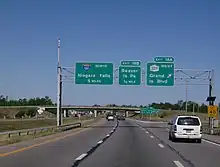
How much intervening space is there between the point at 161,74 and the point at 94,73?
25.7ft

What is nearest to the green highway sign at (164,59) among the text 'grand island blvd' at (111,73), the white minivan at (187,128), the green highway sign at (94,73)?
the text 'grand island blvd' at (111,73)

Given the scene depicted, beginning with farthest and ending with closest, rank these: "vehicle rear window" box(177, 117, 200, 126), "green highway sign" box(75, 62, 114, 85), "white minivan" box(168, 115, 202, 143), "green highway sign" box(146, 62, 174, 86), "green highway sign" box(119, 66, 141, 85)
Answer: "green highway sign" box(119, 66, 141, 85) → "green highway sign" box(146, 62, 174, 86) → "green highway sign" box(75, 62, 114, 85) → "vehicle rear window" box(177, 117, 200, 126) → "white minivan" box(168, 115, 202, 143)

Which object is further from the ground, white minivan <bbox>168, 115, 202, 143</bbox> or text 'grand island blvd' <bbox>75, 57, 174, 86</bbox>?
text 'grand island blvd' <bbox>75, 57, 174, 86</bbox>

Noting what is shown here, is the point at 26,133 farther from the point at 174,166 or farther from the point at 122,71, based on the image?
the point at 174,166

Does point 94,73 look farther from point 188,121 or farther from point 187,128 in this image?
point 187,128

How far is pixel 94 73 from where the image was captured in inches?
1989

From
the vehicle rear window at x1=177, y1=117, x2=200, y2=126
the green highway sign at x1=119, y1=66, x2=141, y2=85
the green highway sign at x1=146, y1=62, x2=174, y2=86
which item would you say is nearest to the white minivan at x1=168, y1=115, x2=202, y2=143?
the vehicle rear window at x1=177, y1=117, x2=200, y2=126

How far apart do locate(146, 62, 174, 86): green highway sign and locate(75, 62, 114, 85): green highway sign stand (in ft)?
15.4

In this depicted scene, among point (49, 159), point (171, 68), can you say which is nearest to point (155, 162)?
point (49, 159)

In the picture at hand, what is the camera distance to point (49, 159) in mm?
16312

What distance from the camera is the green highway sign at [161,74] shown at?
50688mm

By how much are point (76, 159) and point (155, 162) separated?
2.97 meters

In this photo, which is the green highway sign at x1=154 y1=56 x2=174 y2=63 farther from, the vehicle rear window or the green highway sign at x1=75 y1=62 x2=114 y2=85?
the vehicle rear window

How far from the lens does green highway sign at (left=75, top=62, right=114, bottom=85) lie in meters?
50.5
